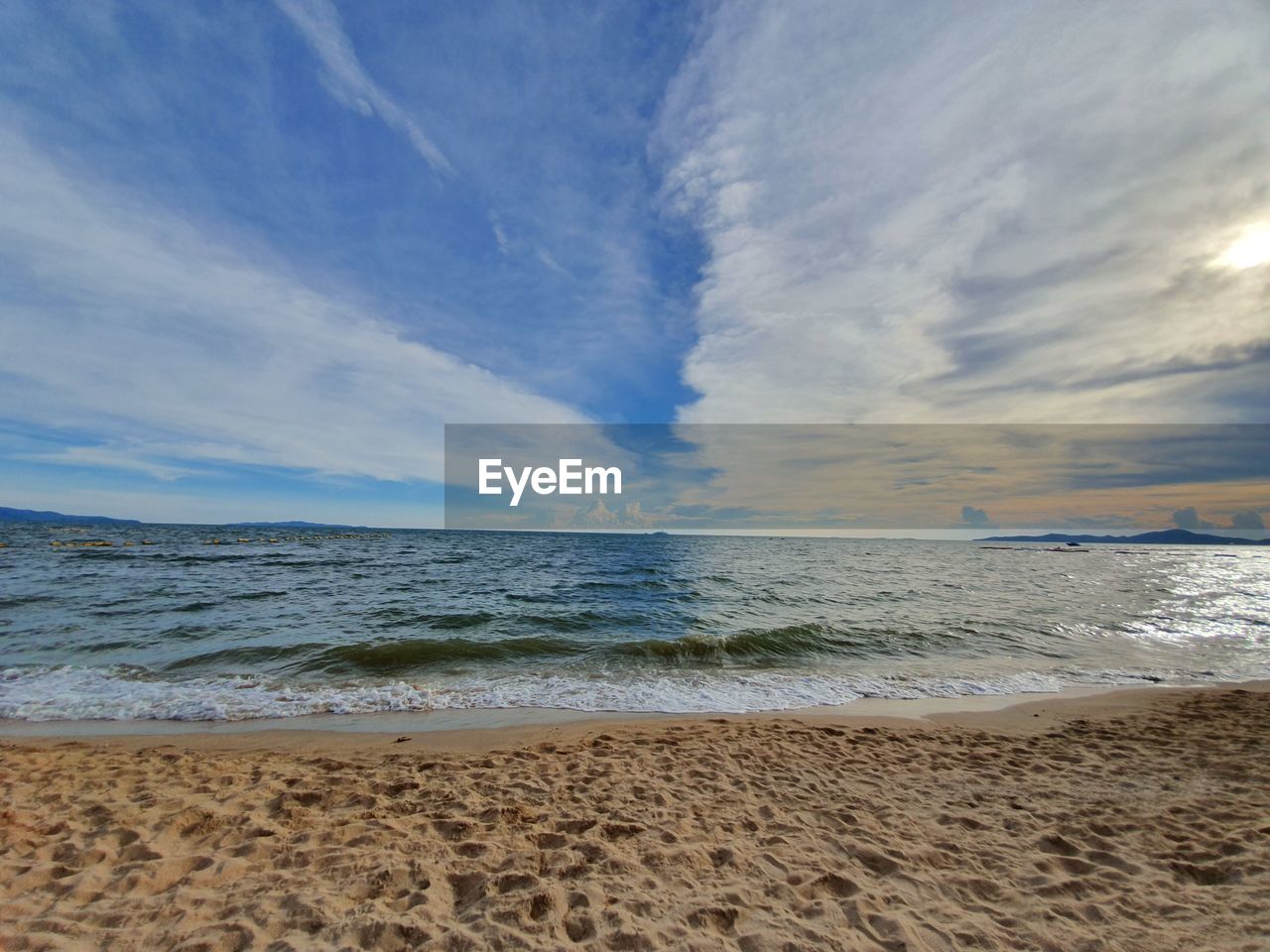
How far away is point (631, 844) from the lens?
181 inches

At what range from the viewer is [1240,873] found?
13.8ft

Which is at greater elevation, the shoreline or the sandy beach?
the sandy beach

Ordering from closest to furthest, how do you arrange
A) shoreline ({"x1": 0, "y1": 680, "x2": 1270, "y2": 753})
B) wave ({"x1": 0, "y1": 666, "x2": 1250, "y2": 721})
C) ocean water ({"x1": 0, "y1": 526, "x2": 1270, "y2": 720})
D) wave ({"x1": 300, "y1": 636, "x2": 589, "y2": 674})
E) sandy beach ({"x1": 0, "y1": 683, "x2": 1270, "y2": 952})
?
sandy beach ({"x1": 0, "y1": 683, "x2": 1270, "y2": 952})
shoreline ({"x1": 0, "y1": 680, "x2": 1270, "y2": 753})
wave ({"x1": 0, "y1": 666, "x2": 1250, "y2": 721})
ocean water ({"x1": 0, "y1": 526, "x2": 1270, "y2": 720})
wave ({"x1": 300, "y1": 636, "x2": 589, "y2": 674})

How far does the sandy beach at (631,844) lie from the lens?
356 cm

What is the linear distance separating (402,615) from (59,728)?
28.7ft

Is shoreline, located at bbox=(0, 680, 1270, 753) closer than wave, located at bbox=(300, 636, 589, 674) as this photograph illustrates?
Yes

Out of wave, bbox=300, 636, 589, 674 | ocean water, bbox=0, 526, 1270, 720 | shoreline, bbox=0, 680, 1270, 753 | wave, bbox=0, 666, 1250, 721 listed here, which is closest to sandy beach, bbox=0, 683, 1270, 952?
shoreline, bbox=0, 680, 1270, 753

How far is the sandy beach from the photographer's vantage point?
11.7 feet

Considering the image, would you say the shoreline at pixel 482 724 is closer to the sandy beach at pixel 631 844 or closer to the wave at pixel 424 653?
the sandy beach at pixel 631 844

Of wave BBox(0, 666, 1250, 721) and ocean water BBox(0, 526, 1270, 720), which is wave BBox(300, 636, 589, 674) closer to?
ocean water BBox(0, 526, 1270, 720)

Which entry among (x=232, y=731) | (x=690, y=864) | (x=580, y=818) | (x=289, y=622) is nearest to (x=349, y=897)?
(x=580, y=818)

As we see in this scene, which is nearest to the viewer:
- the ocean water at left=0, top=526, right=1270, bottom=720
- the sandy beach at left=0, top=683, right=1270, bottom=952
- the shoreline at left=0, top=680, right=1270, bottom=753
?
the sandy beach at left=0, top=683, right=1270, bottom=952

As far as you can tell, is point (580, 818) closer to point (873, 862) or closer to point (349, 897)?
point (349, 897)

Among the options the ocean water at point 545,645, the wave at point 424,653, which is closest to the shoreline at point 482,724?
the ocean water at point 545,645
